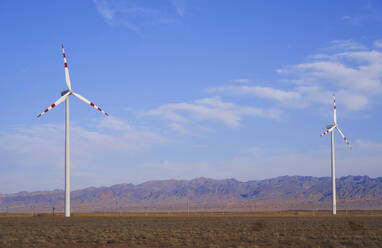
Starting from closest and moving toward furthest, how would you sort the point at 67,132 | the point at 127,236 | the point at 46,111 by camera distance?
1. the point at 127,236
2. the point at 46,111
3. the point at 67,132

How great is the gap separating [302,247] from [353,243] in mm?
4150

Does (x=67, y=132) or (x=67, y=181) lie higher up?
(x=67, y=132)

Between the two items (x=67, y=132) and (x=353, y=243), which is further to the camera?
(x=67, y=132)

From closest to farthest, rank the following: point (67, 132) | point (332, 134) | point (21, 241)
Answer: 1. point (21, 241)
2. point (67, 132)
3. point (332, 134)

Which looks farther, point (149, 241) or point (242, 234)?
point (242, 234)

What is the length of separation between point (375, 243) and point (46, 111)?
4537 centimetres

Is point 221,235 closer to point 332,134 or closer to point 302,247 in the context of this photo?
point 302,247

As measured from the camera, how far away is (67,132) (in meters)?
73.6

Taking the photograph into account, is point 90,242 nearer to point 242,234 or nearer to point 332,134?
point 242,234

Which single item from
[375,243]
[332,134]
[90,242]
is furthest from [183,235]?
[332,134]

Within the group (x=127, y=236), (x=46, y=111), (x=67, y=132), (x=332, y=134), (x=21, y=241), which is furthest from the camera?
(x=332, y=134)

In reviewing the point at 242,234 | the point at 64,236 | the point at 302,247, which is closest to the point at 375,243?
the point at 302,247

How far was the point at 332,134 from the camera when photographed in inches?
4050

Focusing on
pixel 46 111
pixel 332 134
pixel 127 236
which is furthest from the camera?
pixel 332 134
